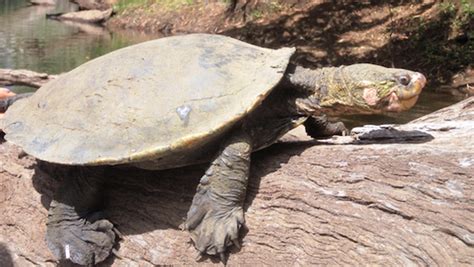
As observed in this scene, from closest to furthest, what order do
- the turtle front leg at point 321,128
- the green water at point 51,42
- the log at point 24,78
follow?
the turtle front leg at point 321,128 < the log at point 24,78 < the green water at point 51,42

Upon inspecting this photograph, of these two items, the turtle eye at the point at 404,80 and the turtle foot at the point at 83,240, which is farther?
the turtle foot at the point at 83,240

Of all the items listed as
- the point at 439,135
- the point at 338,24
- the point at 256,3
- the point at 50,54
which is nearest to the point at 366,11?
the point at 338,24

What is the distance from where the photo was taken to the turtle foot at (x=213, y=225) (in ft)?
7.88

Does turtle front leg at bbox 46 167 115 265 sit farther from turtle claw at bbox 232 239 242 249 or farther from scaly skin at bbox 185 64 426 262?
turtle claw at bbox 232 239 242 249

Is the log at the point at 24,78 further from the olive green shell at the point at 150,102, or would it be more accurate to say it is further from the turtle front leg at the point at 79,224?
the turtle front leg at the point at 79,224

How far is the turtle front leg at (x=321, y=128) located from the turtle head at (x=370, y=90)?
0.56 metres

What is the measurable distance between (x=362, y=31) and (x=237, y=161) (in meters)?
9.26

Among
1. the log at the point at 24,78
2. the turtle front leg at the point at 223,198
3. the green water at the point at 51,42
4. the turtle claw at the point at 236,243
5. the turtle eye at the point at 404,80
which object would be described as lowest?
the green water at the point at 51,42

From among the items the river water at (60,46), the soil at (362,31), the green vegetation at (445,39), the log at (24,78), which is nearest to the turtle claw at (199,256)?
the log at (24,78)

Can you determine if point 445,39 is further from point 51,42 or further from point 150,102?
point 51,42

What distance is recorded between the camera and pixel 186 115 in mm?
2463

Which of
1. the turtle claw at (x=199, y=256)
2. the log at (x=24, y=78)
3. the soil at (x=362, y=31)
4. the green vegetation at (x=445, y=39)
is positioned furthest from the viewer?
the soil at (x=362, y=31)

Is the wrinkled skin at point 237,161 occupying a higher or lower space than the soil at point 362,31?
higher

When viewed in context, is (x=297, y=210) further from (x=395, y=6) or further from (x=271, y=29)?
(x=271, y=29)
